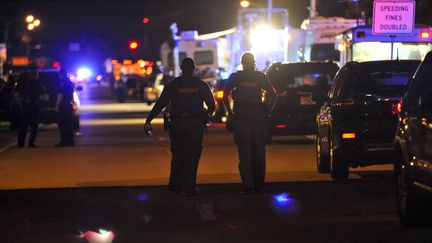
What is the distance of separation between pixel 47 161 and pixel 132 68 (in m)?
58.6

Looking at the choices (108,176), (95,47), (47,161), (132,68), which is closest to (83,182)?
(108,176)

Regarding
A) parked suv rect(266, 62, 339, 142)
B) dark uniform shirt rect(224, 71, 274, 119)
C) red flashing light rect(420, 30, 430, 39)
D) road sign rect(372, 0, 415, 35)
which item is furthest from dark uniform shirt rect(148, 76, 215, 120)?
red flashing light rect(420, 30, 430, 39)

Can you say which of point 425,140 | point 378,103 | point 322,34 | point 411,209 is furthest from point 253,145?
point 322,34

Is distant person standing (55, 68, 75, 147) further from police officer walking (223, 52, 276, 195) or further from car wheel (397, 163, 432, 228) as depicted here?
car wheel (397, 163, 432, 228)

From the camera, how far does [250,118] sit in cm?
1277

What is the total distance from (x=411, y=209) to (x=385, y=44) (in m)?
14.6

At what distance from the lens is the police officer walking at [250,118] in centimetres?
1272

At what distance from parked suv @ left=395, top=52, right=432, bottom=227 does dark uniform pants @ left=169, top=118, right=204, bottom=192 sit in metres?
3.16

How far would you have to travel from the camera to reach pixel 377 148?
1304 cm

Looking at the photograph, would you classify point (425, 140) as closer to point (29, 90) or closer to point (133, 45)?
point (29, 90)

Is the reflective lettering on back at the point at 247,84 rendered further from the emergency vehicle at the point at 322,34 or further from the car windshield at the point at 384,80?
the emergency vehicle at the point at 322,34

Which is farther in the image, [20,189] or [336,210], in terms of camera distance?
[20,189]

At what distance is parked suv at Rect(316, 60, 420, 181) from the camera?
42.8 feet

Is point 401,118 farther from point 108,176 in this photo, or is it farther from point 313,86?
point 313,86
